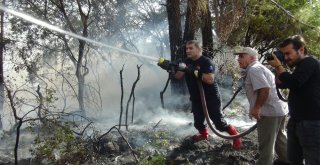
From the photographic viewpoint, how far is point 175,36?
9.01 meters

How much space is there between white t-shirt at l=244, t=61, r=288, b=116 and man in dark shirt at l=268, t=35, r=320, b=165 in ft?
1.41

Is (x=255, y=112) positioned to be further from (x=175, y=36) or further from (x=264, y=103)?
(x=175, y=36)

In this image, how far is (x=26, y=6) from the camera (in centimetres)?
1348

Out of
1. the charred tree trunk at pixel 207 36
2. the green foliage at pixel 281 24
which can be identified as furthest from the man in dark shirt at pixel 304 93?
the green foliage at pixel 281 24

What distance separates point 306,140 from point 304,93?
450 millimetres

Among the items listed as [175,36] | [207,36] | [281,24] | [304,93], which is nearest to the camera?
[304,93]

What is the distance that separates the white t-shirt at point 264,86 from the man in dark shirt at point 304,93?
16.9 inches

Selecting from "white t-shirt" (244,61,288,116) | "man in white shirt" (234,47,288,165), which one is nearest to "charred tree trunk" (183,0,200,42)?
"man in white shirt" (234,47,288,165)

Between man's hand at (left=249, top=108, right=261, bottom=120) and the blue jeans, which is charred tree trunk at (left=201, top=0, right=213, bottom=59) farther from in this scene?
the blue jeans

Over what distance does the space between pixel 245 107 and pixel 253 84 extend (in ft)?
17.7

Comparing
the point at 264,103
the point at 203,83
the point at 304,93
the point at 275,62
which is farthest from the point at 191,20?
the point at 304,93

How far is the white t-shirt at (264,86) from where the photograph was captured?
395cm

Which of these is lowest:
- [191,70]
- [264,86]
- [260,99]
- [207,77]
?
[260,99]

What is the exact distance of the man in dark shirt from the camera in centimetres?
329
